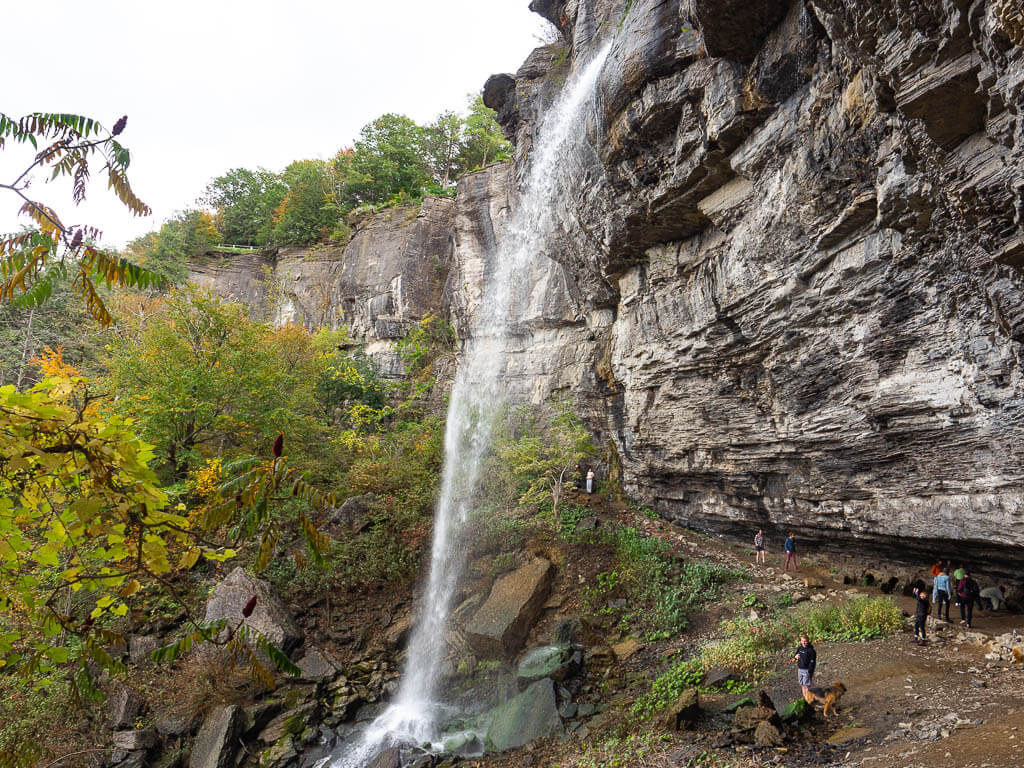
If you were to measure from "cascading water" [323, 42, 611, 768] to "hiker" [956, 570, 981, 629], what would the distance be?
999 cm

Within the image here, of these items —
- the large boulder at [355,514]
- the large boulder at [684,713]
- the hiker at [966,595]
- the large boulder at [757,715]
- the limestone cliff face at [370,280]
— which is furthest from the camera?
the limestone cliff face at [370,280]

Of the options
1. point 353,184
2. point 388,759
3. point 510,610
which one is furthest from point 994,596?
point 353,184

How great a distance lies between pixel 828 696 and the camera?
7809 millimetres

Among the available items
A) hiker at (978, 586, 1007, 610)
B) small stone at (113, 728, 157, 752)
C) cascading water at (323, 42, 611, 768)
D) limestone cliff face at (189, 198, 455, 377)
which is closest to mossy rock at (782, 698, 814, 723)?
hiker at (978, 586, 1007, 610)

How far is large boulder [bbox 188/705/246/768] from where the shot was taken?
9.36 meters

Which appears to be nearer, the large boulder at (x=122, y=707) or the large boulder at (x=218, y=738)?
the large boulder at (x=218, y=738)

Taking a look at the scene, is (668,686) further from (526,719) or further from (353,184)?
(353,184)

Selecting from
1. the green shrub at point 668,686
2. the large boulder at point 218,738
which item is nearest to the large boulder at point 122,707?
the large boulder at point 218,738

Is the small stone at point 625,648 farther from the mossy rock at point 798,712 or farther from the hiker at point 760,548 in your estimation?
the hiker at point 760,548

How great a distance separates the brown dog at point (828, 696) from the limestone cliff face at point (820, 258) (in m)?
3.62

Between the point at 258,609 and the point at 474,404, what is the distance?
11377 mm

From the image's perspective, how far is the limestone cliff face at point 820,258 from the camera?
265 inches

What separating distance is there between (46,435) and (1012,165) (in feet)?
29.4

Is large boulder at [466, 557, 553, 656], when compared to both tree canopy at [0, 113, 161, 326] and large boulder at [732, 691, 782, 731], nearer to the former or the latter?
large boulder at [732, 691, 782, 731]
